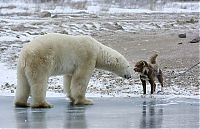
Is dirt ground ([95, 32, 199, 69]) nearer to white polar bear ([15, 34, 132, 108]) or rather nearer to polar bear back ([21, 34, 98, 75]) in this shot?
white polar bear ([15, 34, 132, 108])

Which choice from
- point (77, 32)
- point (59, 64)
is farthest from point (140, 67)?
point (77, 32)

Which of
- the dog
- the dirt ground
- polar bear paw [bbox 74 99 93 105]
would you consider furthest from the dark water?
the dirt ground

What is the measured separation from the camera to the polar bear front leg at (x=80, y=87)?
1264 cm

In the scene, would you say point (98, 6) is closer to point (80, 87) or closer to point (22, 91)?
point (80, 87)

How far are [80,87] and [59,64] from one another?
2.19 ft

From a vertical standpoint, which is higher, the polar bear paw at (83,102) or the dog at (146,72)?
the dog at (146,72)

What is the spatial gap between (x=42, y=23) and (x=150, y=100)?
23.7 metres

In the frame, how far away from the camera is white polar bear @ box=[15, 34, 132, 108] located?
468 inches

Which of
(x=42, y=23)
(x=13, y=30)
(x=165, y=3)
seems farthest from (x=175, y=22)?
(x=165, y=3)

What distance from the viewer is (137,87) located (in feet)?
50.7

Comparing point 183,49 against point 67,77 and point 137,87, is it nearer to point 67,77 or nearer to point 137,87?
point 137,87

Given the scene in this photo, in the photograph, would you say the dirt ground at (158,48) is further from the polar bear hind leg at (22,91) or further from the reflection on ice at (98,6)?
the reflection on ice at (98,6)

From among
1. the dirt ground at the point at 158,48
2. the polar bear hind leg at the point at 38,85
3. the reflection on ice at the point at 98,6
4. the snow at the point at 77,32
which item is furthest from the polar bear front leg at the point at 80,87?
the reflection on ice at the point at 98,6

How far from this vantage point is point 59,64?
1228 centimetres
